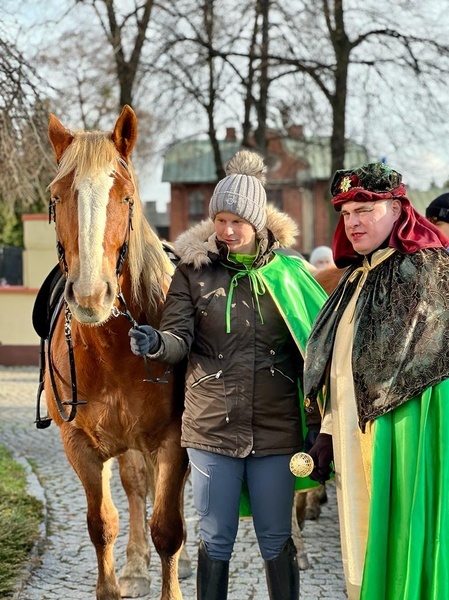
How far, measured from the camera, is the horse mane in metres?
2.92

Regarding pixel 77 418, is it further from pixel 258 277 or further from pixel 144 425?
pixel 258 277

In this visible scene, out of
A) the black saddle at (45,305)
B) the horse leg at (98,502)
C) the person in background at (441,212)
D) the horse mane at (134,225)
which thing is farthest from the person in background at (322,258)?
the horse leg at (98,502)

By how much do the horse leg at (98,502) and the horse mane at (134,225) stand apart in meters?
0.75

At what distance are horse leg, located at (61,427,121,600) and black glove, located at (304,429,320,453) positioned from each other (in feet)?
3.56

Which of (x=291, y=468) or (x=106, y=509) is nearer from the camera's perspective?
(x=291, y=468)

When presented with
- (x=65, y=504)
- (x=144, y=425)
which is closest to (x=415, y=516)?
(x=144, y=425)

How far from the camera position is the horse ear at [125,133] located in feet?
10.3

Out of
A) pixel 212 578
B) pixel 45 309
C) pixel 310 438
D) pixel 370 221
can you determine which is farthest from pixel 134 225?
pixel 212 578

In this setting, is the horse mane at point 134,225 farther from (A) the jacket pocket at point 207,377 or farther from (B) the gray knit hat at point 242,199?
(A) the jacket pocket at point 207,377

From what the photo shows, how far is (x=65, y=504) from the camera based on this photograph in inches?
236

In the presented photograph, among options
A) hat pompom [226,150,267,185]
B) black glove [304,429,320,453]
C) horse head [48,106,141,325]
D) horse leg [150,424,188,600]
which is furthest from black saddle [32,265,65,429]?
black glove [304,429,320,453]

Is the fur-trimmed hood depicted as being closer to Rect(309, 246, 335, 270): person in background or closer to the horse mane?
the horse mane

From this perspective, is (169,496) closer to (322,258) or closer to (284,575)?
(284,575)

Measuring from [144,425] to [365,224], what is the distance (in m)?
1.41
